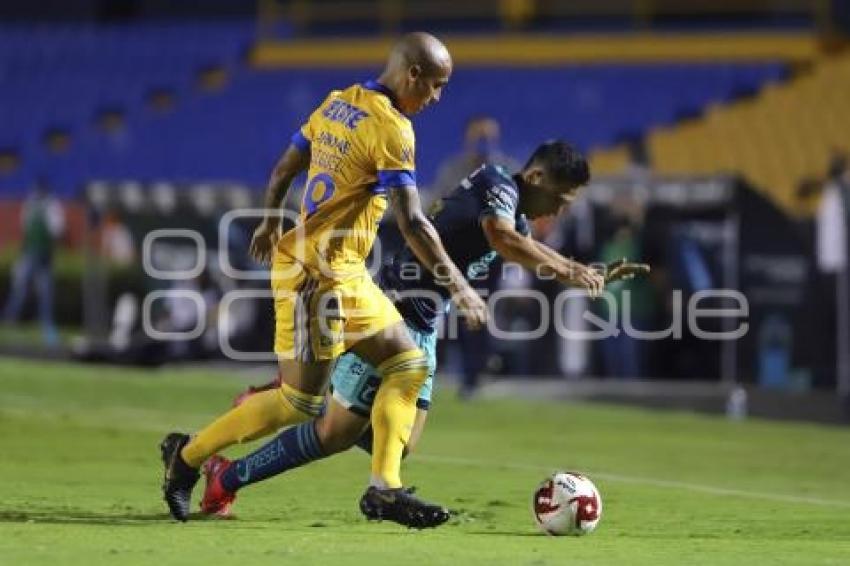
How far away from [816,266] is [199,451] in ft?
36.7

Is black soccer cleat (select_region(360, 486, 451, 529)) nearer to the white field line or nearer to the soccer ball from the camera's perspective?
the soccer ball

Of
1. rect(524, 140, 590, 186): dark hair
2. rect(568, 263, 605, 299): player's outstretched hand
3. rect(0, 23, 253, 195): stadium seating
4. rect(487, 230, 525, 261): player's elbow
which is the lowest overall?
rect(568, 263, 605, 299): player's outstretched hand

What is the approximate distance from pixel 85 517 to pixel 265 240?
1.59m

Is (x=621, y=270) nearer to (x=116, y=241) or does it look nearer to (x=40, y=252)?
(x=116, y=241)

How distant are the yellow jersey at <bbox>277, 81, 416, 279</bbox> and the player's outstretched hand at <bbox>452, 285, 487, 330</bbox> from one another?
2.13 feet

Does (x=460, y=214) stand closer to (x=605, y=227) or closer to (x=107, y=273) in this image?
(x=605, y=227)

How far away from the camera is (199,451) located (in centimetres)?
949

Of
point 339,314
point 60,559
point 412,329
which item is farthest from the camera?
point 412,329

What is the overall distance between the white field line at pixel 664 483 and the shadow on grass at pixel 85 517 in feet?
12.9

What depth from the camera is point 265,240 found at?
961 centimetres

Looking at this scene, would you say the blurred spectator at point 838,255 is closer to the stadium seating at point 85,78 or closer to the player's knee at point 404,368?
the player's knee at point 404,368

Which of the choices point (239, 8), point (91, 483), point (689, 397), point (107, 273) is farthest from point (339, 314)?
point (239, 8)

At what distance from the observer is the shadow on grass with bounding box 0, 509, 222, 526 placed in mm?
9352

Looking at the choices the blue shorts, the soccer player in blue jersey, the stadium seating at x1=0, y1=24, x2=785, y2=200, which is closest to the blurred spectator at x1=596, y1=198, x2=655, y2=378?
the stadium seating at x1=0, y1=24, x2=785, y2=200
